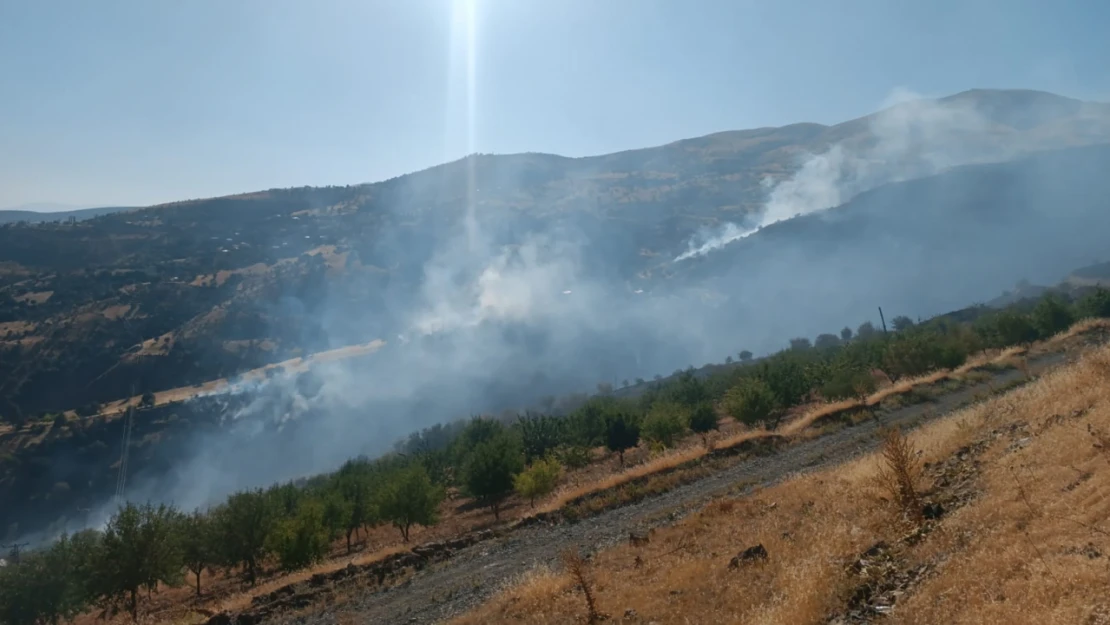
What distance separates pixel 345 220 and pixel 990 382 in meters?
198

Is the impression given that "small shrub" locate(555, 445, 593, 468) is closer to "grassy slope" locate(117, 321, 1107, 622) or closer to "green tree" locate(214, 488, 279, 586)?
"grassy slope" locate(117, 321, 1107, 622)

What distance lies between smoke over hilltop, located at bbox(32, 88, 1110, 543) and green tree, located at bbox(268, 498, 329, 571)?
2786 inches

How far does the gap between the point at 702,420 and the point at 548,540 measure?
25255 mm

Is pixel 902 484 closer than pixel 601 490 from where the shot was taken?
Yes

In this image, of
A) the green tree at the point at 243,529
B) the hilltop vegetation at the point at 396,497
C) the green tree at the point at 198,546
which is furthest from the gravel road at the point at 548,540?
the green tree at the point at 198,546

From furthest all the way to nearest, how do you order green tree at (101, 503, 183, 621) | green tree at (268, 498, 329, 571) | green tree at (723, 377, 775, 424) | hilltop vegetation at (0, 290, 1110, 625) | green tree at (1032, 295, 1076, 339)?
1. green tree at (1032, 295, 1076, 339)
2. green tree at (723, 377, 775, 424)
3. green tree at (268, 498, 329, 571)
4. hilltop vegetation at (0, 290, 1110, 625)
5. green tree at (101, 503, 183, 621)

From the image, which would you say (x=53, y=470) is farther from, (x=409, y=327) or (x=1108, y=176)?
(x=1108, y=176)

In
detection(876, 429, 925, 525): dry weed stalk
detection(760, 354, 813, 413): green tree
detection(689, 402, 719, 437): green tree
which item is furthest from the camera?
detection(689, 402, 719, 437): green tree

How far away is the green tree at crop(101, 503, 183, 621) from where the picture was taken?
23.2m

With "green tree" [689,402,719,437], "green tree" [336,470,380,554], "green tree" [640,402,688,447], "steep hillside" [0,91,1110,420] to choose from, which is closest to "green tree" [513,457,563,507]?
"green tree" [336,470,380,554]

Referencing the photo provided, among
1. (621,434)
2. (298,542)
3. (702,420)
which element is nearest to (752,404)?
(702,420)

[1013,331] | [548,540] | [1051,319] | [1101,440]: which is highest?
[1101,440]

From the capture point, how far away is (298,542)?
80.5 feet

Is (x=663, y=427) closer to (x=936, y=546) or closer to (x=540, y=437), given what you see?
(x=540, y=437)
